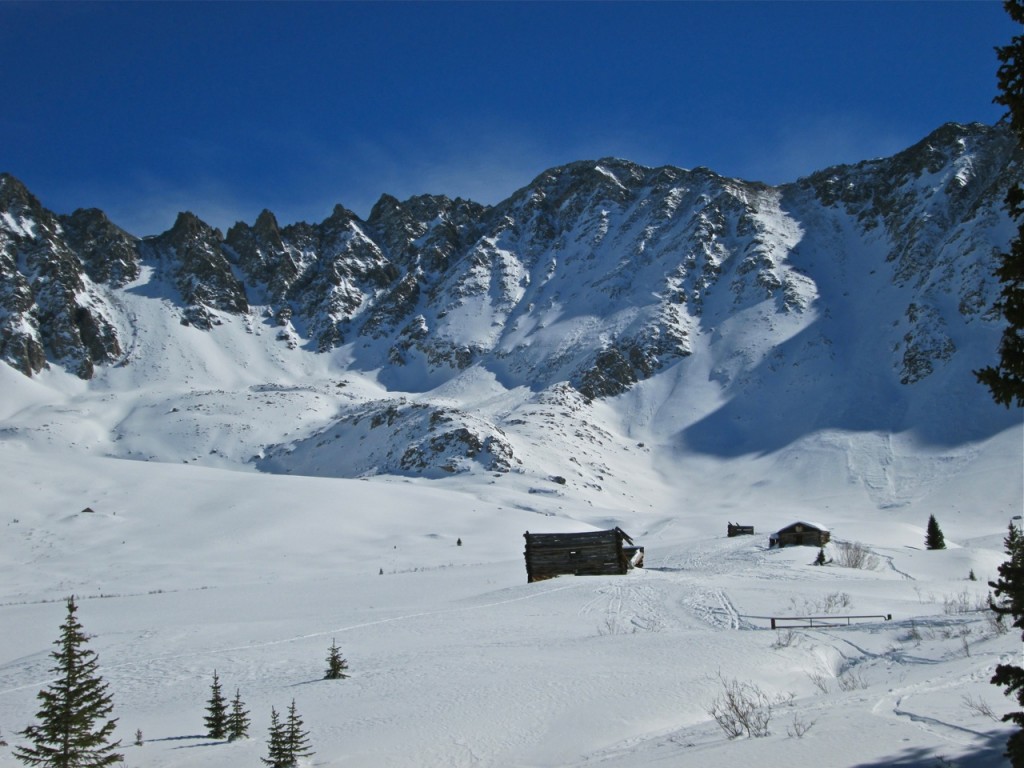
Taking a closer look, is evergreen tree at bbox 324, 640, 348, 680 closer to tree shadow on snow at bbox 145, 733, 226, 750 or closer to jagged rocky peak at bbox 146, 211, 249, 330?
tree shadow on snow at bbox 145, 733, 226, 750

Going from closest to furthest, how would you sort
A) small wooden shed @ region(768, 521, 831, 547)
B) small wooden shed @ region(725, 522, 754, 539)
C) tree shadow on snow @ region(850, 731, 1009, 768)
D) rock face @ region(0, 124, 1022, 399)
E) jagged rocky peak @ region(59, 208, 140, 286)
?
tree shadow on snow @ region(850, 731, 1009, 768), small wooden shed @ region(768, 521, 831, 547), small wooden shed @ region(725, 522, 754, 539), rock face @ region(0, 124, 1022, 399), jagged rocky peak @ region(59, 208, 140, 286)

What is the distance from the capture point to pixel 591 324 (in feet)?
498

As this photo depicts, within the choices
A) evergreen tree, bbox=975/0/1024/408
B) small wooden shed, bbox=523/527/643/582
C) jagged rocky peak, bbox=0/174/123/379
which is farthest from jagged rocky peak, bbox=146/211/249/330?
evergreen tree, bbox=975/0/1024/408

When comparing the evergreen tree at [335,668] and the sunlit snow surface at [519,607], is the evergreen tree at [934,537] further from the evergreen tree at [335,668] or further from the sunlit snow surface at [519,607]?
the evergreen tree at [335,668]

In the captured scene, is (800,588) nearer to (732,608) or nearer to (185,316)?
(732,608)

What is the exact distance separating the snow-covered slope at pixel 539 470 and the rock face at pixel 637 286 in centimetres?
77

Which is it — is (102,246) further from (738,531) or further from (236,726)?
(236,726)

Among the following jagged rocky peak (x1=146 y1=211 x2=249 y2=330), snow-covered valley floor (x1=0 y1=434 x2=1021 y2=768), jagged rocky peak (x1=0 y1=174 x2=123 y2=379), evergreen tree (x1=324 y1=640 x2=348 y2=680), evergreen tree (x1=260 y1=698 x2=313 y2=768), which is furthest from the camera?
jagged rocky peak (x1=146 y1=211 x2=249 y2=330)

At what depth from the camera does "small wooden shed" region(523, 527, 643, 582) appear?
34.0 meters

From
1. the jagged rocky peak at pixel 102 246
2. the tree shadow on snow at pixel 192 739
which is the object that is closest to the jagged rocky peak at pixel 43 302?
the jagged rocky peak at pixel 102 246

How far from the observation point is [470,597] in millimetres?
26797

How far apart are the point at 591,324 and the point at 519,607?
431ft

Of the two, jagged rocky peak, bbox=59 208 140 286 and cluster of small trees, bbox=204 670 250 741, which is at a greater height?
jagged rocky peak, bbox=59 208 140 286

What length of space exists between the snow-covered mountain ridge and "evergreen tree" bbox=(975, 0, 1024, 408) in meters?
87.1
